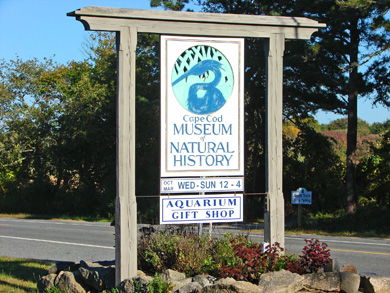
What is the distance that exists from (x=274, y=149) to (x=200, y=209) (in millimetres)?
1361

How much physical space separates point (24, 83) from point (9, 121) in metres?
2.77

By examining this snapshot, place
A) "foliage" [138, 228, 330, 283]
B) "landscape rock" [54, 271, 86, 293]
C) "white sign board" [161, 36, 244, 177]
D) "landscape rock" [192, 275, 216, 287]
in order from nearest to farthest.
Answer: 1. "landscape rock" [192, 275, 216, 287]
2. "foliage" [138, 228, 330, 283]
3. "landscape rock" [54, 271, 86, 293]
4. "white sign board" [161, 36, 244, 177]

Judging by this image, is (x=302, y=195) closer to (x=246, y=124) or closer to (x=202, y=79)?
(x=246, y=124)

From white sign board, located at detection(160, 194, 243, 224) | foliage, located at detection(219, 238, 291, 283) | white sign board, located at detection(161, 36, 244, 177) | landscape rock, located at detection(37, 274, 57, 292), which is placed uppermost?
white sign board, located at detection(161, 36, 244, 177)

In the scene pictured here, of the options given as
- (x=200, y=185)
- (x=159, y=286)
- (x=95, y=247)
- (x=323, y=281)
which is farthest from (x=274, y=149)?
(x=95, y=247)

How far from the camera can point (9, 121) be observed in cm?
3219

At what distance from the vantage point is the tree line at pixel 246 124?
19922mm

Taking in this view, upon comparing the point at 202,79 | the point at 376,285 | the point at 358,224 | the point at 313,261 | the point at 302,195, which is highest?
the point at 202,79

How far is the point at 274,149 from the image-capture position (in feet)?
23.5

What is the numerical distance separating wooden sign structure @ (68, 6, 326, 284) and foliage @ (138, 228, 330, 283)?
0.41 metres

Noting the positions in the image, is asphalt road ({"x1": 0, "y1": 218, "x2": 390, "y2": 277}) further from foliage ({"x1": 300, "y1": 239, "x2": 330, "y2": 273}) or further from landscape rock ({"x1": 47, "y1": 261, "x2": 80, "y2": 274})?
landscape rock ({"x1": 47, "y1": 261, "x2": 80, "y2": 274})

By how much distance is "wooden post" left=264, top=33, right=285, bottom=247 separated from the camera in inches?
281

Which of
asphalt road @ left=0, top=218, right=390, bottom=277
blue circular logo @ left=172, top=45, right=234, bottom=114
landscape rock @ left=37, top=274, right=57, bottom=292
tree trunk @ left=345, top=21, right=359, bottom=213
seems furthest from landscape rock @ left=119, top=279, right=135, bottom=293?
tree trunk @ left=345, top=21, right=359, bottom=213

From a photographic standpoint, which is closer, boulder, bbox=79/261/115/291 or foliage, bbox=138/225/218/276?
foliage, bbox=138/225/218/276
